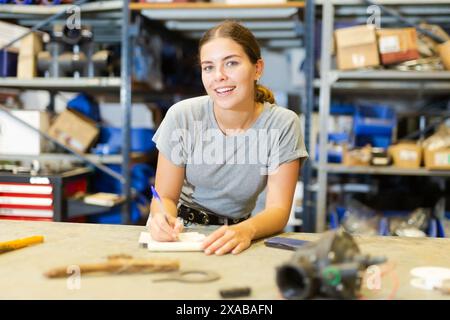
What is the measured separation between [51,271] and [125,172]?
183 centimetres

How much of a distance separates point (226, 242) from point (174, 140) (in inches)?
21.0

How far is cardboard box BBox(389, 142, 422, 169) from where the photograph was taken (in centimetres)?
249

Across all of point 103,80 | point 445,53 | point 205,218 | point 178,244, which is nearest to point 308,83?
point 445,53

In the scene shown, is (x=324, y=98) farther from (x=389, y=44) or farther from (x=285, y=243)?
(x=285, y=243)

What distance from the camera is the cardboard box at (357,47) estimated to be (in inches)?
96.4

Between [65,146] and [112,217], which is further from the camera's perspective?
[112,217]

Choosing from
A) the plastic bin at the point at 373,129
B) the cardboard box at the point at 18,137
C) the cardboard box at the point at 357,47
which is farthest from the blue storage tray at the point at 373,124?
the cardboard box at the point at 18,137

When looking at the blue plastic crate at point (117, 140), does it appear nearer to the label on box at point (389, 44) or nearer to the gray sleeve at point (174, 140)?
the gray sleeve at point (174, 140)

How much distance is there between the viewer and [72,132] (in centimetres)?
280

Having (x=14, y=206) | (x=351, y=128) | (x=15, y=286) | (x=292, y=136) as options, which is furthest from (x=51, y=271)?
(x=351, y=128)

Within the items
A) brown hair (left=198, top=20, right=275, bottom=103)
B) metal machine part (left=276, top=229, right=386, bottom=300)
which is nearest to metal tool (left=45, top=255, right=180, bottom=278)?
metal machine part (left=276, top=229, right=386, bottom=300)

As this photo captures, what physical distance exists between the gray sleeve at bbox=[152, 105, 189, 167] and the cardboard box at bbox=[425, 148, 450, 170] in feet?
4.97

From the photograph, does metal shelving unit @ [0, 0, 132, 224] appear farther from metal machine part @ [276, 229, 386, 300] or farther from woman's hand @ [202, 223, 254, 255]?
metal machine part @ [276, 229, 386, 300]

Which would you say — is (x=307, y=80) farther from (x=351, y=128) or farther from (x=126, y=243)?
(x=126, y=243)
